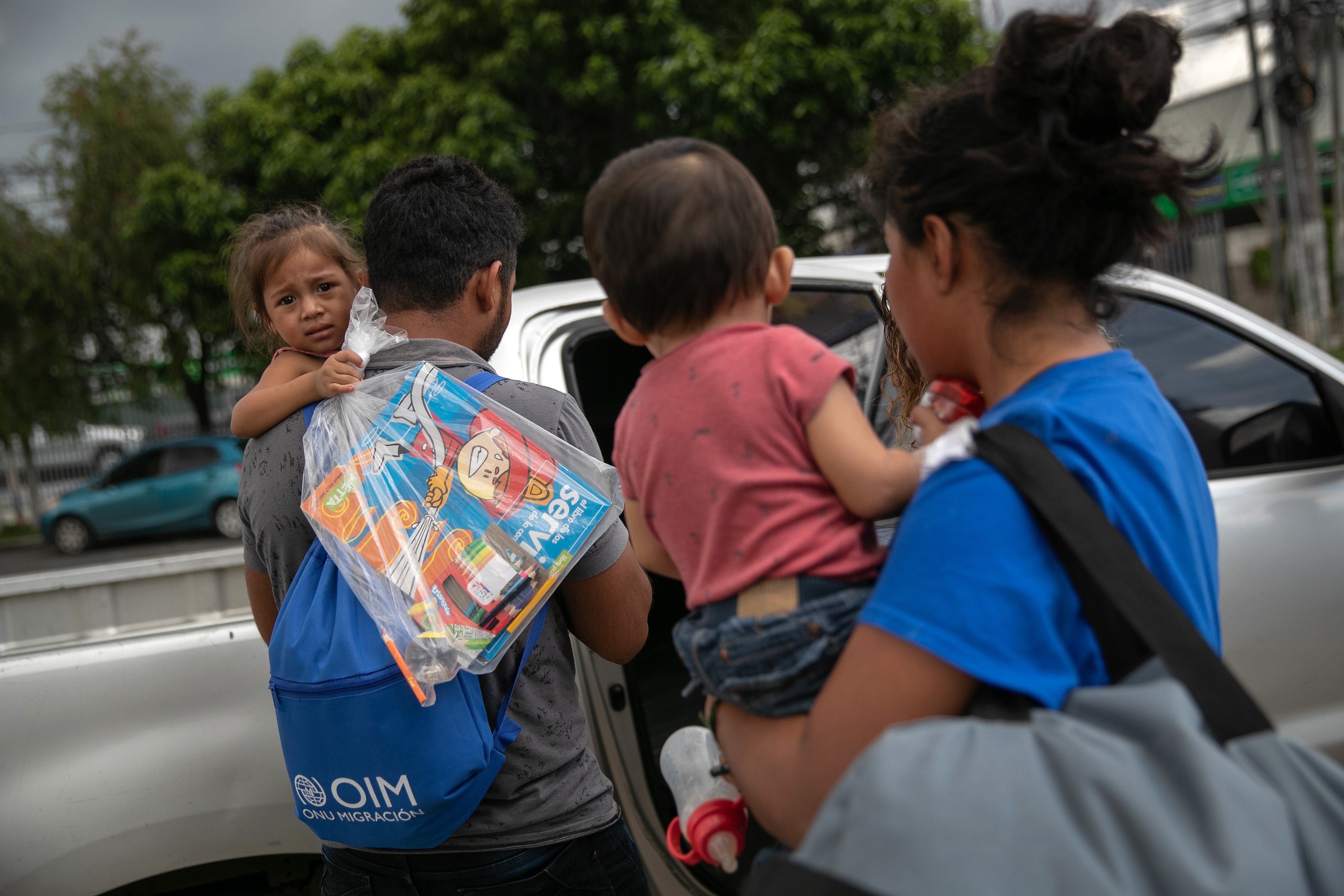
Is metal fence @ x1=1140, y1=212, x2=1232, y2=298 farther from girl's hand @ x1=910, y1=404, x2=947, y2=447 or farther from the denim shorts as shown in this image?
the denim shorts

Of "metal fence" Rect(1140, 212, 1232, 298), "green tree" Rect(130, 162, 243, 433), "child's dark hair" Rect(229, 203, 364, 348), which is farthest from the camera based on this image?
"metal fence" Rect(1140, 212, 1232, 298)

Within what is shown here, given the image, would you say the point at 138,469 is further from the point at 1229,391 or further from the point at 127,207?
the point at 1229,391

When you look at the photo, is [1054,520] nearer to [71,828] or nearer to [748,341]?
[748,341]

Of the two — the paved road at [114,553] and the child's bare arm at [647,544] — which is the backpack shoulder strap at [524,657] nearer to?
the child's bare arm at [647,544]

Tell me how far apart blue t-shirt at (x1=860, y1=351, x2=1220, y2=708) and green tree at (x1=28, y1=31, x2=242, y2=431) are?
43.0ft

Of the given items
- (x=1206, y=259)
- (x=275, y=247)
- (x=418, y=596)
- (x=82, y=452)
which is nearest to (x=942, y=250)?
(x=418, y=596)

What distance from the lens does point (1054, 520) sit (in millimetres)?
830

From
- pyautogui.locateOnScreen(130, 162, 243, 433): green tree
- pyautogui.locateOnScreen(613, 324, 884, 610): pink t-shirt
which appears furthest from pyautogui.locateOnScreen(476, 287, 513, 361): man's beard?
pyautogui.locateOnScreen(130, 162, 243, 433): green tree

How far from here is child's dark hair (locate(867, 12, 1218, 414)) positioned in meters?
0.93

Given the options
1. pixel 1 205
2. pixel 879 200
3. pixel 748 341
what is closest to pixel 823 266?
pixel 879 200

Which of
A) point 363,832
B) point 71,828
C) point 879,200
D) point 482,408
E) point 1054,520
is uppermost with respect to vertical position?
point 879,200

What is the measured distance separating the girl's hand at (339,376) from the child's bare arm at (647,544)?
0.51 m

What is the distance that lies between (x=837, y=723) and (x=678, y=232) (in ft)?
1.75

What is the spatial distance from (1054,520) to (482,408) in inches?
31.8
